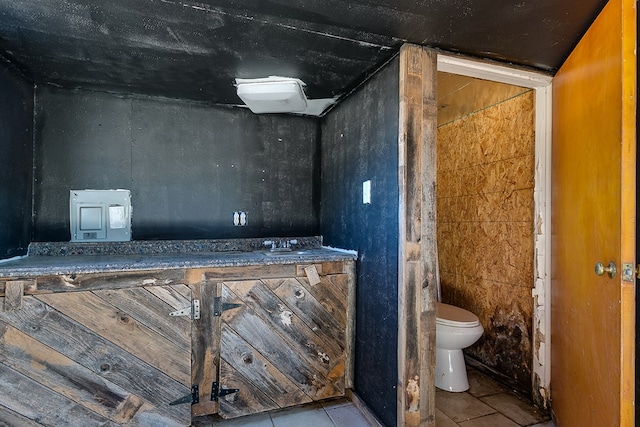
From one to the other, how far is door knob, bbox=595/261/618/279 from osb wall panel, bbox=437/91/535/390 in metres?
0.83

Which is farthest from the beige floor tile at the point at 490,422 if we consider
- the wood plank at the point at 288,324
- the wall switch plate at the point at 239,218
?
the wall switch plate at the point at 239,218

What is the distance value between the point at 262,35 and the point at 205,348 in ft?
5.25

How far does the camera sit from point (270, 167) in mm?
2580

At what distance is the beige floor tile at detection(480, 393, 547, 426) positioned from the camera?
1.85 m

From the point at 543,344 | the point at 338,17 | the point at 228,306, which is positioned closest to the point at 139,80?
the point at 338,17

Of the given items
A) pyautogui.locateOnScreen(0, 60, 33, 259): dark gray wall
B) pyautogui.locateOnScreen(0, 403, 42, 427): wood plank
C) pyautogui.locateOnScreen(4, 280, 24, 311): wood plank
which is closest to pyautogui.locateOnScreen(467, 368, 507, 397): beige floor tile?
pyautogui.locateOnScreen(0, 403, 42, 427): wood plank

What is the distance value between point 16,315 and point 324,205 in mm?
1859

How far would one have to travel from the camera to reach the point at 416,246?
5.17ft

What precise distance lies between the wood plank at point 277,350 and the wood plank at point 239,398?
17 centimetres

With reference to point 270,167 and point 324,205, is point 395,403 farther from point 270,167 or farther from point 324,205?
point 270,167

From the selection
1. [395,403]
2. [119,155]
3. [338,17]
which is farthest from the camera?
[119,155]

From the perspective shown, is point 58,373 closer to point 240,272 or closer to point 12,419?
point 12,419

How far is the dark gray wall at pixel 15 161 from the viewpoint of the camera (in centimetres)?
178

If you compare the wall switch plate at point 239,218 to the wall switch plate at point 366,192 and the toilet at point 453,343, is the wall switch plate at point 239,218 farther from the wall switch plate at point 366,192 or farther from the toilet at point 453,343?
the toilet at point 453,343
